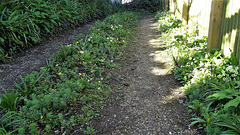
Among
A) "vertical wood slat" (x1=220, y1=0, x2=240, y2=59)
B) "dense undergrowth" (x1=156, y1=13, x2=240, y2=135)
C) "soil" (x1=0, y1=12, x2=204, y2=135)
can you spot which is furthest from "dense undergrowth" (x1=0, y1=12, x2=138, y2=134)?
"vertical wood slat" (x1=220, y1=0, x2=240, y2=59)

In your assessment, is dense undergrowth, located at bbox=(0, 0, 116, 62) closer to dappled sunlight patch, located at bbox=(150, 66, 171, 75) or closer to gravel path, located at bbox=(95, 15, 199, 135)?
gravel path, located at bbox=(95, 15, 199, 135)

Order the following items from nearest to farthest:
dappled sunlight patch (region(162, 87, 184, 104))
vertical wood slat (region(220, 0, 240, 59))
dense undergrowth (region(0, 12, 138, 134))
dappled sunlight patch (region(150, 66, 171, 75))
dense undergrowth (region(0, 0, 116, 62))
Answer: dense undergrowth (region(0, 12, 138, 134)) → vertical wood slat (region(220, 0, 240, 59)) → dappled sunlight patch (region(162, 87, 184, 104)) → dappled sunlight patch (region(150, 66, 171, 75)) → dense undergrowth (region(0, 0, 116, 62))

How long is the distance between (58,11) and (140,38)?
2811 mm

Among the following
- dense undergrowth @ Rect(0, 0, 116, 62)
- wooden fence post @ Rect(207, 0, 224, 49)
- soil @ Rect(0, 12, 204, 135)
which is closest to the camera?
soil @ Rect(0, 12, 204, 135)

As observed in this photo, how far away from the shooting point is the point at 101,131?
2.45m

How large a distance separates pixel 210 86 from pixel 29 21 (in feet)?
14.0

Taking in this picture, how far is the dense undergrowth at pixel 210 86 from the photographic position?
2.20m

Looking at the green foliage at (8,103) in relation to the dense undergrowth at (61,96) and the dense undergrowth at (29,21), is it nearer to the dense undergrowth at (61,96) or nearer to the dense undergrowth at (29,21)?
the dense undergrowth at (61,96)

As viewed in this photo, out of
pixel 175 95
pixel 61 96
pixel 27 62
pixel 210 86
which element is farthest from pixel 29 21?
pixel 210 86

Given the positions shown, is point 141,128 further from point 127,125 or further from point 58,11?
point 58,11

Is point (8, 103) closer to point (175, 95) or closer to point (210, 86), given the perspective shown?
point (175, 95)

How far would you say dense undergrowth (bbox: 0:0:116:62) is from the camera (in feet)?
13.8

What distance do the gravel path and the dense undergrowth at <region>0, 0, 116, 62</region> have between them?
2.39 meters

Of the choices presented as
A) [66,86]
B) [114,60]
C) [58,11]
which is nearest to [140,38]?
[114,60]
